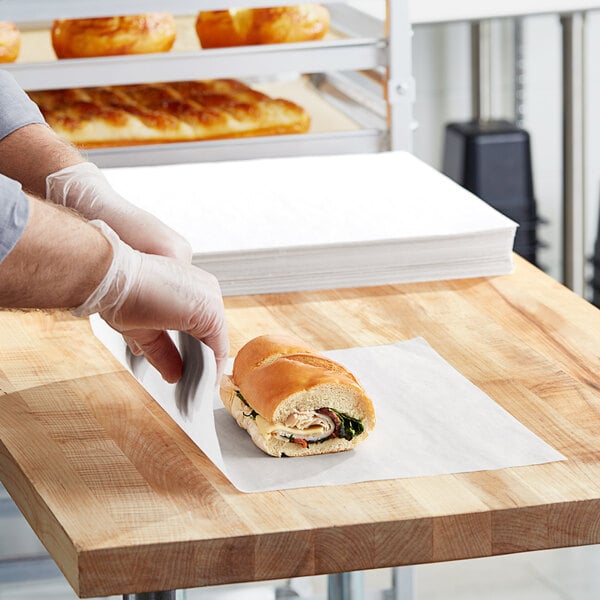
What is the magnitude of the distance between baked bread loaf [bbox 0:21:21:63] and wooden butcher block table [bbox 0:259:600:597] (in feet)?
2.17

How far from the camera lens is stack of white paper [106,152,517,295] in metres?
1.46

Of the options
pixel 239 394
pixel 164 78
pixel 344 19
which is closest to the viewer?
pixel 239 394

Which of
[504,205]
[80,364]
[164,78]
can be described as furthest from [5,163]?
[504,205]

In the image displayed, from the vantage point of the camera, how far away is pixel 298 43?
1787mm

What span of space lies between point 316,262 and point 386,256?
0.27ft

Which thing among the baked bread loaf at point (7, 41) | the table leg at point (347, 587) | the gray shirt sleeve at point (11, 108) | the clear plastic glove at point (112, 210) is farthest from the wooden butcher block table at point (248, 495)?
the baked bread loaf at point (7, 41)

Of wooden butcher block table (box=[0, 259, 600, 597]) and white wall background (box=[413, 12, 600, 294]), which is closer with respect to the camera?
wooden butcher block table (box=[0, 259, 600, 597])

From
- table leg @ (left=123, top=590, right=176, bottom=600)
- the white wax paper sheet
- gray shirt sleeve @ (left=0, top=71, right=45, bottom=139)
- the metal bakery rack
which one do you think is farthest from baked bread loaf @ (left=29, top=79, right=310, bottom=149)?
table leg @ (left=123, top=590, right=176, bottom=600)

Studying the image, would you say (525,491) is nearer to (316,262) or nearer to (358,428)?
(358,428)

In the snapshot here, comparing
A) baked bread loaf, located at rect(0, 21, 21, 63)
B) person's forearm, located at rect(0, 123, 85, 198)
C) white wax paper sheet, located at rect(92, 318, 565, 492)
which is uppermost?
baked bread loaf, located at rect(0, 21, 21, 63)

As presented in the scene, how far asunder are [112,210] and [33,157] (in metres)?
0.18

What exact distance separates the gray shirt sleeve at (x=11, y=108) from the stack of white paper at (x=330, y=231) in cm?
20

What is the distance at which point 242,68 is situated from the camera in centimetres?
A: 180

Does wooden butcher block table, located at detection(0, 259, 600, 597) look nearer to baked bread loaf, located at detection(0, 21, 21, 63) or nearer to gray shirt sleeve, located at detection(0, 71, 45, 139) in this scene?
gray shirt sleeve, located at detection(0, 71, 45, 139)
